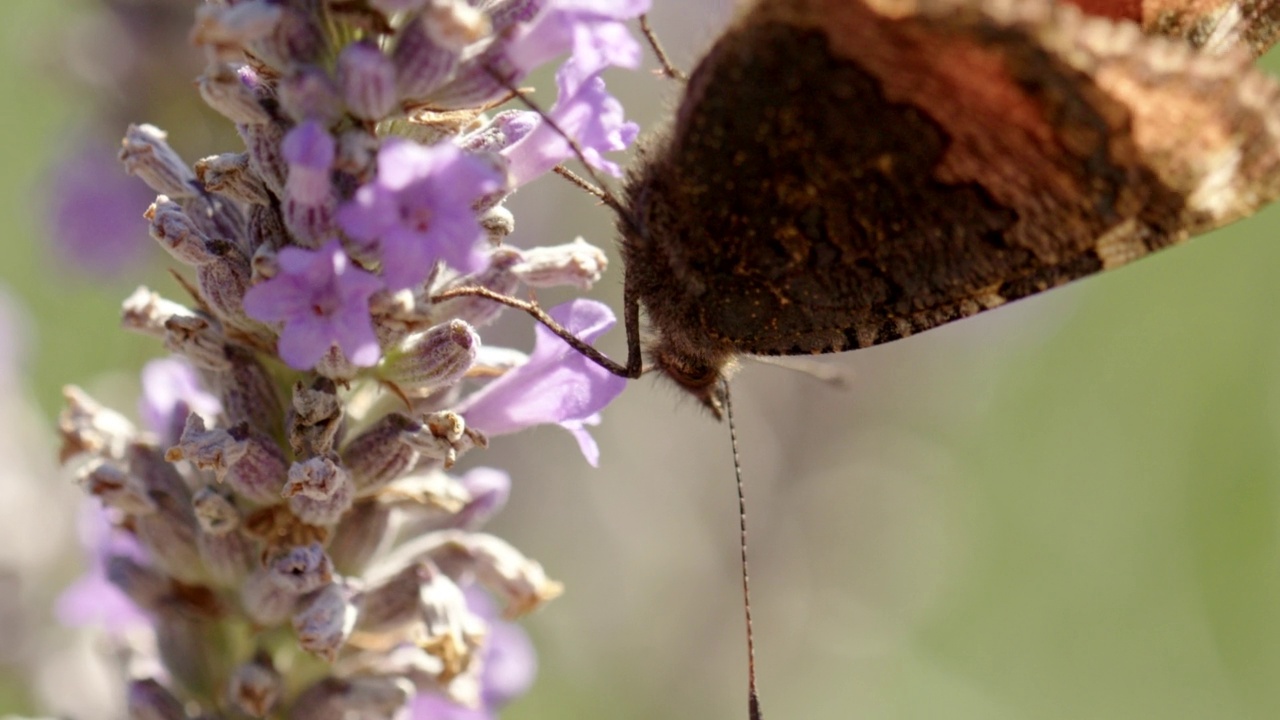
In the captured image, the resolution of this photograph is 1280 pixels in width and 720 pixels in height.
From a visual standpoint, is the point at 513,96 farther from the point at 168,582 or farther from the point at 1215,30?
the point at 1215,30

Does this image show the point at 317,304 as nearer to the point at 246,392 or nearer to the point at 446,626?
the point at 246,392

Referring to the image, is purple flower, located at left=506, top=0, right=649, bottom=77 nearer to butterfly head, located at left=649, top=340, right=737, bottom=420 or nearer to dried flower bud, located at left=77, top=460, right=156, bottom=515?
butterfly head, located at left=649, top=340, right=737, bottom=420

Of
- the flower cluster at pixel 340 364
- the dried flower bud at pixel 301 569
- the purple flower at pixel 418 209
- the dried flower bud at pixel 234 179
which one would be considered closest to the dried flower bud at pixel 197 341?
the flower cluster at pixel 340 364

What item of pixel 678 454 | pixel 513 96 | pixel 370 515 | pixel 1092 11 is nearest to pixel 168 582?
pixel 370 515

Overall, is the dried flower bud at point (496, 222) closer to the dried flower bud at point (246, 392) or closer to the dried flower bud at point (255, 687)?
the dried flower bud at point (246, 392)

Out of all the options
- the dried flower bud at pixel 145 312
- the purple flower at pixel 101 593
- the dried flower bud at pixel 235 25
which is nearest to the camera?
the dried flower bud at pixel 235 25

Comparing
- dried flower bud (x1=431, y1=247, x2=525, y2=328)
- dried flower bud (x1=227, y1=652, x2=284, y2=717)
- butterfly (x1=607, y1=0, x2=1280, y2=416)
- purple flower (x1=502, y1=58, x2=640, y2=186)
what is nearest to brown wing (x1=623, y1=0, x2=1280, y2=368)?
butterfly (x1=607, y1=0, x2=1280, y2=416)
